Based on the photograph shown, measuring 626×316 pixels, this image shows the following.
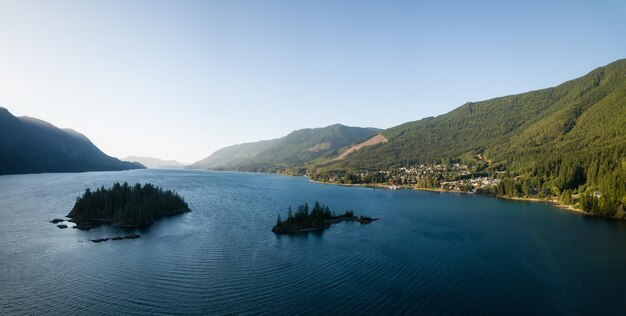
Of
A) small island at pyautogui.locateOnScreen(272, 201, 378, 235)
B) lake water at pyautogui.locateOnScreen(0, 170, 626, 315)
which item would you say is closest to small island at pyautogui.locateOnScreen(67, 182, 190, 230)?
lake water at pyautogui.locateOnScreen(0, 170, 626, 315)

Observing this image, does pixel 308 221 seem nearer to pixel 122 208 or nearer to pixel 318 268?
pixel 318 268

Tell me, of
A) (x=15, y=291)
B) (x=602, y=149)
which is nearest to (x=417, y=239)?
(x=15, y=291)

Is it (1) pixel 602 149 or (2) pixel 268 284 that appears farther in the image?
(1) pixel 602 149

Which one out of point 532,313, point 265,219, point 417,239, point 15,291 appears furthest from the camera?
point 265,219

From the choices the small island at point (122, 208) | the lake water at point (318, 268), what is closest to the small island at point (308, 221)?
the lake water at point (318, 268)

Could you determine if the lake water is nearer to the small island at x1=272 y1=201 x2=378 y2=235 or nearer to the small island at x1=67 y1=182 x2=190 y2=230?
the small island at x1=272 y1=201 x2=378 y2=235

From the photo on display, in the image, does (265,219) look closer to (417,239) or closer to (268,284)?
(417,239)
